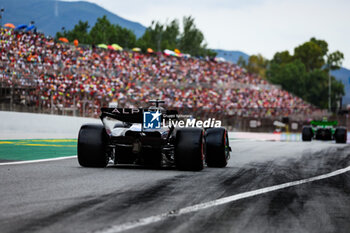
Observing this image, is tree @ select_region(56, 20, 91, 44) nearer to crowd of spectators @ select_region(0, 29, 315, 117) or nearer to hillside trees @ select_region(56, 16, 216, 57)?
hillside trees @ select_region(56, 16, 216, 57)

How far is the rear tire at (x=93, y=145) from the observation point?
10141 millimetres

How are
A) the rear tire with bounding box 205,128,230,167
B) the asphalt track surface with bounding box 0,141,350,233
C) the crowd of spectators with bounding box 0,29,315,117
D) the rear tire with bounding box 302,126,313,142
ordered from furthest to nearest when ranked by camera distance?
the rear tire with bounding box 302,126,313,142
the crowd of spectators with bounding box 0,29,315,117
the rear tire with bounding box 205,128,230,167
the asphalt track surface with bounding box 0,141,350,233

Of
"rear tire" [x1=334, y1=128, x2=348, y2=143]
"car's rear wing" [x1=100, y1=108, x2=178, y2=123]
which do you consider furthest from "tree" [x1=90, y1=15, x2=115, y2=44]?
"car's rear wing" [x1=100, y1=108, x2=178, y2=123]

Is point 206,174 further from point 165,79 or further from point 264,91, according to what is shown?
point 264,91

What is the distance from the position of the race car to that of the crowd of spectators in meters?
15.8

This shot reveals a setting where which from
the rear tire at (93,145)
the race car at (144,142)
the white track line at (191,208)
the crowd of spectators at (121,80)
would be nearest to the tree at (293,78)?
the crowd of spectators at (121,80)

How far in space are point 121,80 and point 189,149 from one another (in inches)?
1374

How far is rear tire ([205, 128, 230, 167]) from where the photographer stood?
10992mm

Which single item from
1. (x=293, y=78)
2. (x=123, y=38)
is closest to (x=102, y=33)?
(x=123, y=38)

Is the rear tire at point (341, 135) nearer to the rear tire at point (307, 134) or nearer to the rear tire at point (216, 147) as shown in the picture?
the rear tire at point (307, 134)

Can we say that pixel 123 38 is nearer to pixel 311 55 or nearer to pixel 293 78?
pixel 293 78

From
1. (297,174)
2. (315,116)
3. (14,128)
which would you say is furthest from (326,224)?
(315,116)

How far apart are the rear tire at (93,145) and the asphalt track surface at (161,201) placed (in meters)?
0.36

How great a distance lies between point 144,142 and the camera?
393 inches
